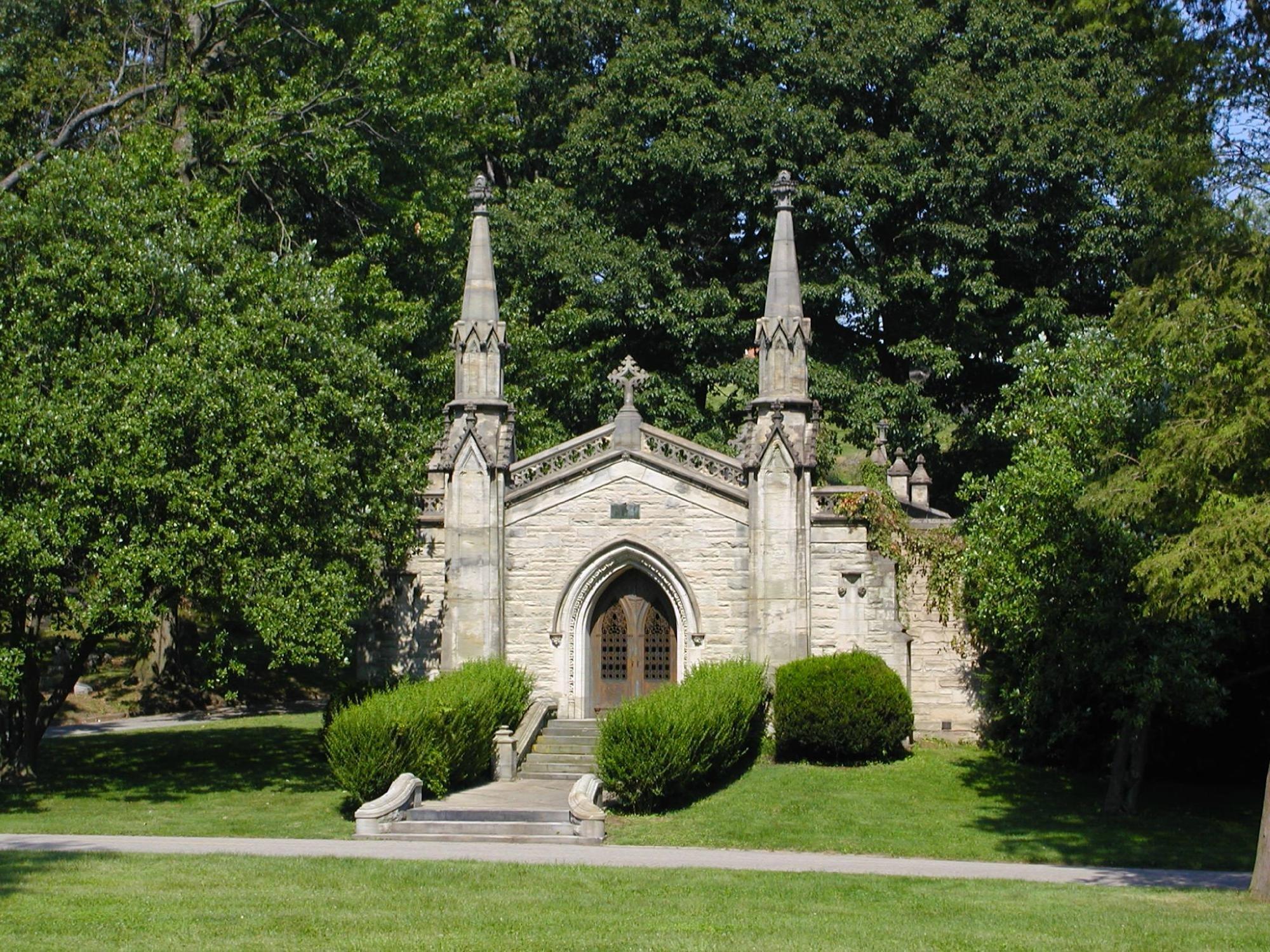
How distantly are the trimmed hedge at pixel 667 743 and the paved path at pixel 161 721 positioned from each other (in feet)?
41.3

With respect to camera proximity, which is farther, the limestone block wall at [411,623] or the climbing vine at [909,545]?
the limestone block wall at [411,623]

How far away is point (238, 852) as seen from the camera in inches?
667

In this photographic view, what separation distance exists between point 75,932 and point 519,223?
25.7 metres

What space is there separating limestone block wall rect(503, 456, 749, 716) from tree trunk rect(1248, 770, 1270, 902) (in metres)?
11.5

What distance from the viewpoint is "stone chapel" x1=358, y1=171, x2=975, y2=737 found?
25141 mm

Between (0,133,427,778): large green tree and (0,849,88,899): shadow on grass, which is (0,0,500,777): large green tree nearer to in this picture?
(0,133,427,778): large green tree

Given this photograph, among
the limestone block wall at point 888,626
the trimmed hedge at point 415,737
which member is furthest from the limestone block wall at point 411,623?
the limestone block wall at point 888,626

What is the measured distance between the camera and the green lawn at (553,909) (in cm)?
1228

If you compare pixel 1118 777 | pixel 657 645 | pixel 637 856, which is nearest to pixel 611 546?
pixel 657 645

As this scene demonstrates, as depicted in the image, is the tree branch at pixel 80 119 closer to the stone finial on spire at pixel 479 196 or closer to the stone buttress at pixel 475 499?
the stone finial on spire at pixel 479 196

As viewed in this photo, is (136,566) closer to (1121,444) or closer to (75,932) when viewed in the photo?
(75,932)

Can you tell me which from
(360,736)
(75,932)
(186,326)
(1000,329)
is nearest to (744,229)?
(1000,329)

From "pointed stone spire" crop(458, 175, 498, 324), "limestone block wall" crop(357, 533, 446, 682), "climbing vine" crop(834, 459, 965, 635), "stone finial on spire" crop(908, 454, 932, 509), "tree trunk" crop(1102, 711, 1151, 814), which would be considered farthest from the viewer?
"stone finial on spire" crop(908, 454, 932, 509)

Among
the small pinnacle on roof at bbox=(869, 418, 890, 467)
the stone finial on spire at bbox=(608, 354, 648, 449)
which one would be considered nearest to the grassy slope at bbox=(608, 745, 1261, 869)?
the stone finial on spire at bbox=(608, 354, 648, 449)
